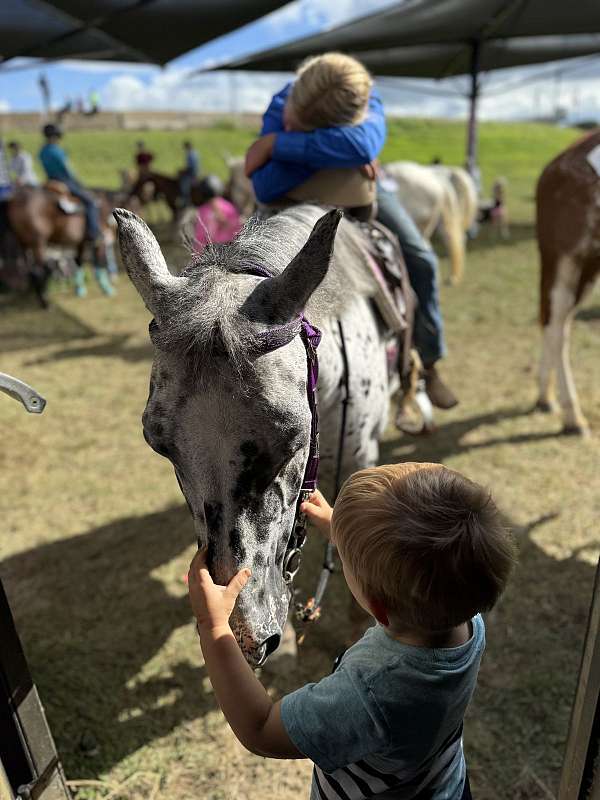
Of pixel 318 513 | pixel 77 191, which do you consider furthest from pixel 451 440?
pixel 77 191

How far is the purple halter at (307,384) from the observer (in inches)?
45.5

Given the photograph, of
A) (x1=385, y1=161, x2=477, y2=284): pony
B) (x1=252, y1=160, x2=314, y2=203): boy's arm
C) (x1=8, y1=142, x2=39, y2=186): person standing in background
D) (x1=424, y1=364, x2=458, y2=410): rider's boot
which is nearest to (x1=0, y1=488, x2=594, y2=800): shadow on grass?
(x1=424, y1=364, x2=458, y2=410): rider's boot

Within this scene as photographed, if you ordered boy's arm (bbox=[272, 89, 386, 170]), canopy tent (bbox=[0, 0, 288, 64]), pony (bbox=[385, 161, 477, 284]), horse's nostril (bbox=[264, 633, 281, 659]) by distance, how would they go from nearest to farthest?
horse's nostril (bbox=[264, 633, 281, 659]) → boy's arm (bbox=[272, 89, 386, 170]) → canopy tent (bbox=[0, 0, 288, 64]) → pony (bbox=[385, 161, 477, 284])

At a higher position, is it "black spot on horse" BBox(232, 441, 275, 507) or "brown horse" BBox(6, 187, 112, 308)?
"black spot on horse" BBox(232, 441, 275, 507)

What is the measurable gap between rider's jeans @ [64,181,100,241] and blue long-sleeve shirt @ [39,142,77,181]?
0.14 metres

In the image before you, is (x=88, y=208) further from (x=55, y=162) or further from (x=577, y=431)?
(x=577, y=431)

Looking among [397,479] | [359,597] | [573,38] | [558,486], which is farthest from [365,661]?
[573,38]

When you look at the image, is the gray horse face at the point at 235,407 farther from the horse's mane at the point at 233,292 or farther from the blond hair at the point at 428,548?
the blond hair at the point at 428,548

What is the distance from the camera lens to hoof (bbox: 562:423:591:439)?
420 cm

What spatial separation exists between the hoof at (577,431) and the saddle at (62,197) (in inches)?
311

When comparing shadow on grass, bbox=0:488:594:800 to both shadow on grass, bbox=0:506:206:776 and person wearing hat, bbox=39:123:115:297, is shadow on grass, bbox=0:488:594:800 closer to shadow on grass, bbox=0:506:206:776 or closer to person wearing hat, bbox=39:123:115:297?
shadow on grass, bbox=0:506:206:776

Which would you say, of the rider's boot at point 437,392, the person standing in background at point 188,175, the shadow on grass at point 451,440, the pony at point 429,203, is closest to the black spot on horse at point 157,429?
the rider's boot at point 437,392

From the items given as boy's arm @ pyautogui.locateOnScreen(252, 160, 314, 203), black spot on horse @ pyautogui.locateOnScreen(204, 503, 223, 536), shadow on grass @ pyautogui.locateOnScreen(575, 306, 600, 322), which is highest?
boy's arm @ pyautogui.locateOnScreen(252, 160, 314, 203)

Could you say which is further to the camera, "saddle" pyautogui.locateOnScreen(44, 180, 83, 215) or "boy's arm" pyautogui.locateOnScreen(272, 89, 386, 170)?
"saddle" pyautogui.locateOnScreen(44, 180, 83, 215)
